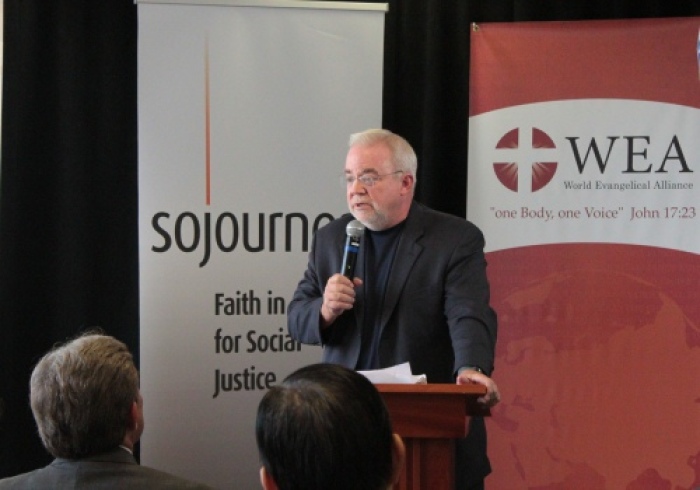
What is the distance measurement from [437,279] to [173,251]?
1.53 meters

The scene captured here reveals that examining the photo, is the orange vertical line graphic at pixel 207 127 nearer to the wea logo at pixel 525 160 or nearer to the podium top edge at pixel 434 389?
the wea logo at pixel 525 160

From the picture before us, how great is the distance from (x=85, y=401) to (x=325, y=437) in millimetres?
790

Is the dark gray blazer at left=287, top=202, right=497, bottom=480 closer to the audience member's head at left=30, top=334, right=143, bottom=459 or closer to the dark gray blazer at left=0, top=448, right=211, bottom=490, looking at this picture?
the audience member's head at left=30, top=334, right=143, bottom=459

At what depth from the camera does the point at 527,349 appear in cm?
430

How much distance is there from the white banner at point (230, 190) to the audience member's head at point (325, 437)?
281 centimetres

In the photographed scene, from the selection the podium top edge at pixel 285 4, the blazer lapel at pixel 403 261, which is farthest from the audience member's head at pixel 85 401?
the podium top edge at pixel 285 4

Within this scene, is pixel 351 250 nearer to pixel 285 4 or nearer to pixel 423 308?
pixel 423 308

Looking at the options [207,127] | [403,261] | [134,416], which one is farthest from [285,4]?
[134,416]

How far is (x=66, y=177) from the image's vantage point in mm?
4430

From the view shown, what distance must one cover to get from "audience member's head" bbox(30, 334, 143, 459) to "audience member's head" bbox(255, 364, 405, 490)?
0.66 metres

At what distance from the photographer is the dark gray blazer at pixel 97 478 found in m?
1.78

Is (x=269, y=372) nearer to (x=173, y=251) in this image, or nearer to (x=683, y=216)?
(x=173, y=251)

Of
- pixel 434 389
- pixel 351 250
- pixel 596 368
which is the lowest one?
pixel 596 368

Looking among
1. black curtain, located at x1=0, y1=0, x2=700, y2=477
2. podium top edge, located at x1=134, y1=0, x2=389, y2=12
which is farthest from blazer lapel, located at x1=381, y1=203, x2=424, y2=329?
black curtain, located at x1=0, y1=0, x2=700, y2=477
